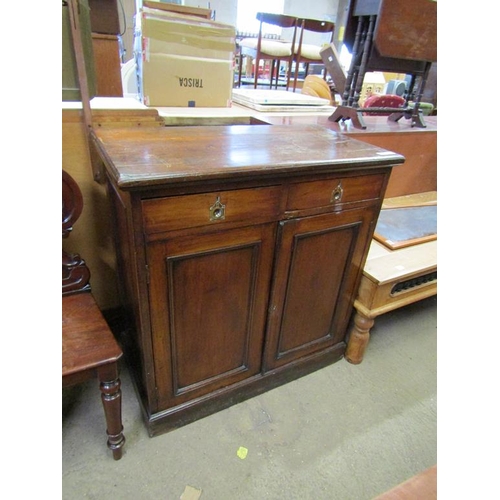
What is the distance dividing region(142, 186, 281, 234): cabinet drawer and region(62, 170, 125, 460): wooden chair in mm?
391

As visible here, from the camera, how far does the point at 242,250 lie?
990 millimetres

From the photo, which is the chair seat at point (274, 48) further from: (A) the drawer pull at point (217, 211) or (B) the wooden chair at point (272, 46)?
(A) the drawer pull at point (217, 211)

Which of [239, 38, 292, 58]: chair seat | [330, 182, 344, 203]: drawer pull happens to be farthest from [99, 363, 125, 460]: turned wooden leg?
[239, 38, 292, 58]: chair seat

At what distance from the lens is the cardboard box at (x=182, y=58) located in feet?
4.54

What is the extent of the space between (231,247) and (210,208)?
0.15 m

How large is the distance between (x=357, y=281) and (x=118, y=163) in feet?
3.20

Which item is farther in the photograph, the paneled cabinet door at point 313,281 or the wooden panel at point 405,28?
the wooden panel at point 405,28

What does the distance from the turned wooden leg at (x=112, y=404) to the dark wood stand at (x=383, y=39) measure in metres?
1.48

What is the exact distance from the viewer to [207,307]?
1.04 m

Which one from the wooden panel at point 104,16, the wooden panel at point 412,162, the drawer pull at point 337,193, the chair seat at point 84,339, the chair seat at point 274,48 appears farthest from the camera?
the chair seat at point 274,48

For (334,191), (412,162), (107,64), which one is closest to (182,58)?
(107,64)

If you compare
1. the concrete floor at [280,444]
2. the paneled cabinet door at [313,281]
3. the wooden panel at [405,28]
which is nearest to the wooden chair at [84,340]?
the concrete floor at [280,444]
